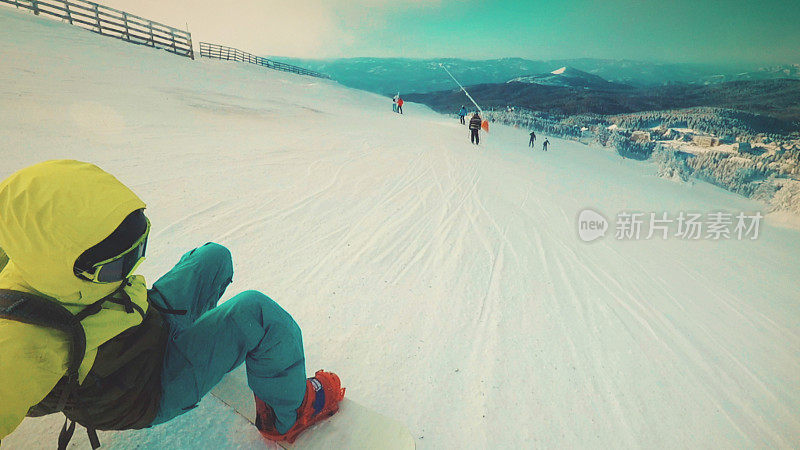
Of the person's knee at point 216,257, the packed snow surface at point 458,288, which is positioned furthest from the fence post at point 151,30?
the person's knee at point 216,257

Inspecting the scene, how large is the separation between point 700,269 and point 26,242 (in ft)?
23.5

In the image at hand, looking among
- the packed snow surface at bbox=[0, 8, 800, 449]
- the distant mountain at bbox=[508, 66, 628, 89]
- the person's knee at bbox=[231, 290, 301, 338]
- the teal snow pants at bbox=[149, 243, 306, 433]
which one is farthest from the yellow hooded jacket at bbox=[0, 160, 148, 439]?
the distant mountain at bbox=[508, 66, 628, 89]

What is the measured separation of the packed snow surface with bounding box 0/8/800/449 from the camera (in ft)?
7.55

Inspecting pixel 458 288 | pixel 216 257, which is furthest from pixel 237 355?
pixel 458 288

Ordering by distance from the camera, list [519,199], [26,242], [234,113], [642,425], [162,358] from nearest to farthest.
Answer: [26,242], [162,358], [642,425], [519,199], [234,113]

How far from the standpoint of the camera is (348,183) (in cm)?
638

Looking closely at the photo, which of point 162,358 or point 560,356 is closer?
point 162,358

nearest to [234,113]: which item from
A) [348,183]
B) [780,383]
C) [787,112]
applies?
[348,183]

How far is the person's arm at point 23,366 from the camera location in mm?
920

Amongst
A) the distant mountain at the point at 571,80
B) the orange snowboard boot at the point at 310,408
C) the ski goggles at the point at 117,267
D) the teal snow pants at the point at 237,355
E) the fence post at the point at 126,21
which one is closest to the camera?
the ski goggles at the point at 117,267

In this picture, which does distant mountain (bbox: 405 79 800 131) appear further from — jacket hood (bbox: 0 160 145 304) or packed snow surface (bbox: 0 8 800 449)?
jacket hood (bbox: 0 160 145 304)

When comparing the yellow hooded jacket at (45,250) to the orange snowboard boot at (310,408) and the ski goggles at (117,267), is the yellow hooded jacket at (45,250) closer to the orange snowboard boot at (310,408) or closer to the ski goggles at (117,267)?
the ski goggles at (117,267)

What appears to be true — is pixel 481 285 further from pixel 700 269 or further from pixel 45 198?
pixel 700 269

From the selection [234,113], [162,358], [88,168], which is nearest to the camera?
[88,168]
